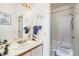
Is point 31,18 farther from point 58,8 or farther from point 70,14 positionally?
point 70,14

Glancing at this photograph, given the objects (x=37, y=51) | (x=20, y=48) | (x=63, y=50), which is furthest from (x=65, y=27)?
(x=20, y=48)

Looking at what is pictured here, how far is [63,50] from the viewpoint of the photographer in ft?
4.89

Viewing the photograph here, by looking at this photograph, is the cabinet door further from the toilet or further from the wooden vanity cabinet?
the toilet

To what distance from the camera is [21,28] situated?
57.6 inches

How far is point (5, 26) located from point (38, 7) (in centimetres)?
44

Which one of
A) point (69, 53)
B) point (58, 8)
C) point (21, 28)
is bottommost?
point (69, 53)

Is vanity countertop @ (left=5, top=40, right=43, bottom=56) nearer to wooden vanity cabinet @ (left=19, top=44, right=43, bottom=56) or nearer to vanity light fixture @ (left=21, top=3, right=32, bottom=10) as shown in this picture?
wooden vanity cabinet @ (left=19, top=44, right=43, bottom=56)

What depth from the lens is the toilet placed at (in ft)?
4.84

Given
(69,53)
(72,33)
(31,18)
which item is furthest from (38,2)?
(69,53)

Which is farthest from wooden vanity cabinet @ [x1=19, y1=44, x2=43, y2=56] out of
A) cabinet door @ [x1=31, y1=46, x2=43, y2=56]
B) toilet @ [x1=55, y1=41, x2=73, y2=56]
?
toilet @ [x1=55, y1=41, x2=73, y2=56]

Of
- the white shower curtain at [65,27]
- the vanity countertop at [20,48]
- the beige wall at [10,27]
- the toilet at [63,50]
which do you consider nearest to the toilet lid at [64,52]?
the toilet at [63,50]

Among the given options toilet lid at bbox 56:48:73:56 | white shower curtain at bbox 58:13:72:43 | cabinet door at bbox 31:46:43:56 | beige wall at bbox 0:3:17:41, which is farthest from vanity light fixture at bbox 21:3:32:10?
toilet lid at bbox 56:48:73:56

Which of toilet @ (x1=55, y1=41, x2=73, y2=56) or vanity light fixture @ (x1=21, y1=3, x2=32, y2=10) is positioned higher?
vanity light fixture @ (x1=21, y1=3, x2=32, y2=10)

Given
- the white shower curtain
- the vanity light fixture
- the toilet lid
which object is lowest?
the toilet lid
